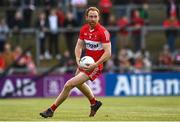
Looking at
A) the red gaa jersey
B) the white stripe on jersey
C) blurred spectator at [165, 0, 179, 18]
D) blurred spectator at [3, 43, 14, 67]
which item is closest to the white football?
the red gaa jersey

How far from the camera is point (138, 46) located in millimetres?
33250

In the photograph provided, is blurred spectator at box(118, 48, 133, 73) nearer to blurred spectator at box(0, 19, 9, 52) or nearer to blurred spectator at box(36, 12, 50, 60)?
blurred spectator at box(36, 12, 50, 60)

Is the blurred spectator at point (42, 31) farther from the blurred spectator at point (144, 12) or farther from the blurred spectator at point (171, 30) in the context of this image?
the blurred spectator at point (171, 30)

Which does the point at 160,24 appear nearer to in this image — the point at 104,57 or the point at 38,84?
the point at 38,84

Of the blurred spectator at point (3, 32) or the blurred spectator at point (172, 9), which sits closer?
the blurred spectator at point (3, 32)

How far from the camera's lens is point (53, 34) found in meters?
33.0

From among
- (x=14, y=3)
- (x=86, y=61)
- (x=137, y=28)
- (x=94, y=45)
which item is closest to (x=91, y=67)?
(x=86, y=61)

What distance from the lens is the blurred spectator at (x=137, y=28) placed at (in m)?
32.8

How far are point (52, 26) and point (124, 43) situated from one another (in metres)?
3.49

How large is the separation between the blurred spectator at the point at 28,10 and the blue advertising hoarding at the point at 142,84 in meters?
4.94

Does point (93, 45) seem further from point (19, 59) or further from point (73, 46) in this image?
point (73, 46)

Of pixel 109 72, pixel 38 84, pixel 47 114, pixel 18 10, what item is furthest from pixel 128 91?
pixel 47 114

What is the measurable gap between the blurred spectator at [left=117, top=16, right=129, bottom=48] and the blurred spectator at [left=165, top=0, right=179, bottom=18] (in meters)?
2.02

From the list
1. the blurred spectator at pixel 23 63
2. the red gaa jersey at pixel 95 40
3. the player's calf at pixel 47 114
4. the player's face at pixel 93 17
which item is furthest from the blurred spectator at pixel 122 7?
the player's calf at pixel 47 114
